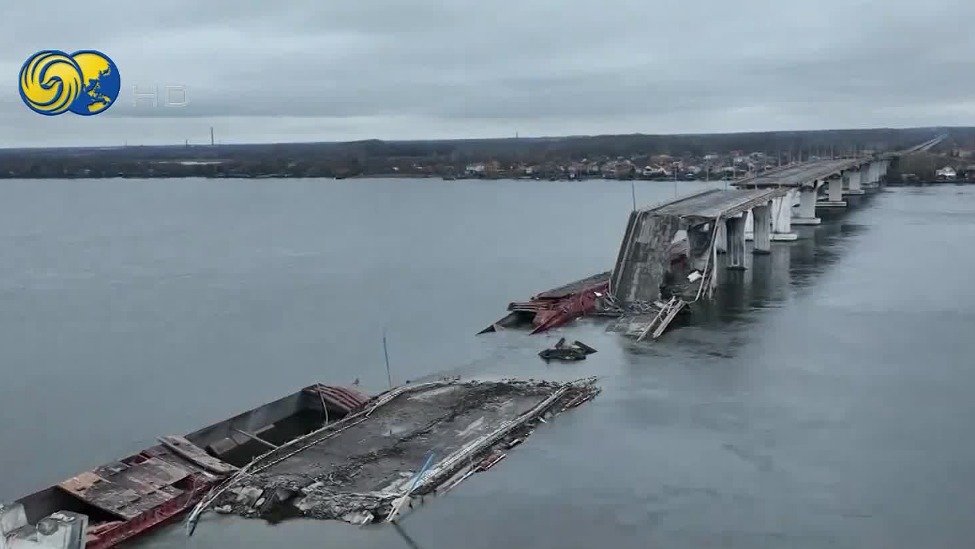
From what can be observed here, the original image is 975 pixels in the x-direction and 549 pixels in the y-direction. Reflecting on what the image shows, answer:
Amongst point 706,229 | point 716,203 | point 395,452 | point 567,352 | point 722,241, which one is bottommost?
point 395,452

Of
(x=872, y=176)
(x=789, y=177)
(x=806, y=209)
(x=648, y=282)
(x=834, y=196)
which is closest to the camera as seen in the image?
→ (x=648, y=282)

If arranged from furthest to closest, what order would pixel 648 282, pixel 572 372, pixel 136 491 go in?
pixel 648 282 → pixel 572 372 → pixel 136 491

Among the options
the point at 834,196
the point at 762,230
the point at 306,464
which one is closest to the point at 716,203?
the point at 762,230

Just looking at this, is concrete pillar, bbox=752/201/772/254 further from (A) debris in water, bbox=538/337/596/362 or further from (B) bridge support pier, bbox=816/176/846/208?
(B) bridge support pier, bbox=816/176/846/208

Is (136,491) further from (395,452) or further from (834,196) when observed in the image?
(834,196)

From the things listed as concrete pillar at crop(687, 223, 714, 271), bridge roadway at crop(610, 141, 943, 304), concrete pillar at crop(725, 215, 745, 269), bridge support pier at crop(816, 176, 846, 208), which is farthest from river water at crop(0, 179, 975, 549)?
bridge support pier at crop(816, 176, 846, 208)

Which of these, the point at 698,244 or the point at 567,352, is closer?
the point at 567,352
